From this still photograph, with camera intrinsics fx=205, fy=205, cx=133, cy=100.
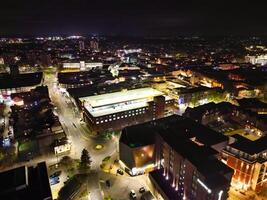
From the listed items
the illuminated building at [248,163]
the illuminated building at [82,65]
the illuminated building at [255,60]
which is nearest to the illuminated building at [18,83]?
the illuminated building at [82,65]

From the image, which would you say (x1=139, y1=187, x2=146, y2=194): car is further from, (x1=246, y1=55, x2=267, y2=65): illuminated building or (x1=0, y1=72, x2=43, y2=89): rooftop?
(x1=246, y1=55, x2=267, y2=65): illuminated building

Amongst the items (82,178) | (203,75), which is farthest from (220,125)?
(203,75)

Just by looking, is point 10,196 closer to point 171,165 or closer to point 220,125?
point 171,165

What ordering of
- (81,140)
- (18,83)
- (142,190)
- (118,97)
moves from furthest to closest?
1. (18,83)
2. (118,97)
3. (81,140)
4. (142,190)

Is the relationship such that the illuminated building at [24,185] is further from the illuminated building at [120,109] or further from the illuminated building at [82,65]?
the illuminated building at [82,65]

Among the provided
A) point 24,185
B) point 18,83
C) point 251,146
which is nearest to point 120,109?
point 24,185

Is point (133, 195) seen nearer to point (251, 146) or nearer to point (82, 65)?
point (251, 146)
